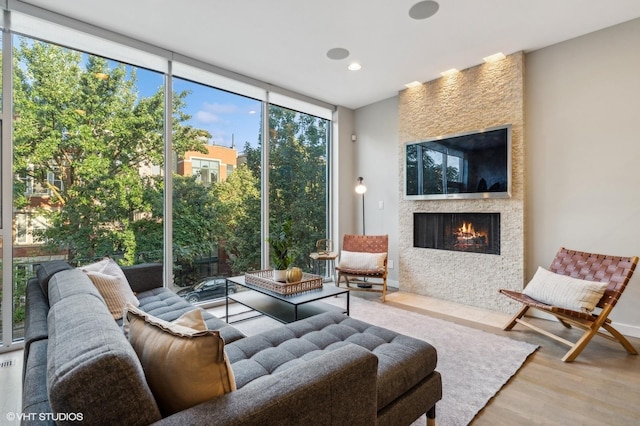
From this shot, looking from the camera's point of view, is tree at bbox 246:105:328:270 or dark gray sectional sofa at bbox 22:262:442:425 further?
tree at bbox 246:105:328:270

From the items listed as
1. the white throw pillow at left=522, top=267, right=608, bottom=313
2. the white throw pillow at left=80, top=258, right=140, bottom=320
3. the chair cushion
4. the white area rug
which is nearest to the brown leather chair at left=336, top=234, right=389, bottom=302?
the white area rug

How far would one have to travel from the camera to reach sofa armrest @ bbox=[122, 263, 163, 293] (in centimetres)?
264

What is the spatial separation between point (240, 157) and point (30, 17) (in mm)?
2199

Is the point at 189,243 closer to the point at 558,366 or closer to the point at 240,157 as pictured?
the point at 240,157

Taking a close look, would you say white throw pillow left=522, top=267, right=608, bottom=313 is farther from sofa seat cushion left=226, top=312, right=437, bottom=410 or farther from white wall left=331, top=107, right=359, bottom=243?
white wall left=331, top=107, right=359, bottom=243

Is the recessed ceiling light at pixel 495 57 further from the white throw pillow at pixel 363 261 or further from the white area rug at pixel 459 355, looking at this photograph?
the white area rug at pixel 459 355

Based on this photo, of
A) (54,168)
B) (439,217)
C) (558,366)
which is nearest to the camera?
(558,366)

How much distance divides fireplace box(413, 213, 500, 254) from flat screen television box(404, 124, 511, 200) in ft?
0.88

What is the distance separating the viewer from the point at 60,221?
2.83 metres

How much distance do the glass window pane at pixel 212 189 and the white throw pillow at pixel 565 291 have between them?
315cm

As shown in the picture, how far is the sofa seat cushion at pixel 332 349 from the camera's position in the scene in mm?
1384

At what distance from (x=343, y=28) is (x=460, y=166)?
85.2 inches

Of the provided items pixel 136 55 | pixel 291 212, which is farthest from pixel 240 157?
pixel 136 55

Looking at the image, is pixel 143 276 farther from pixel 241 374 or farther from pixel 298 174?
pixel 298 174
